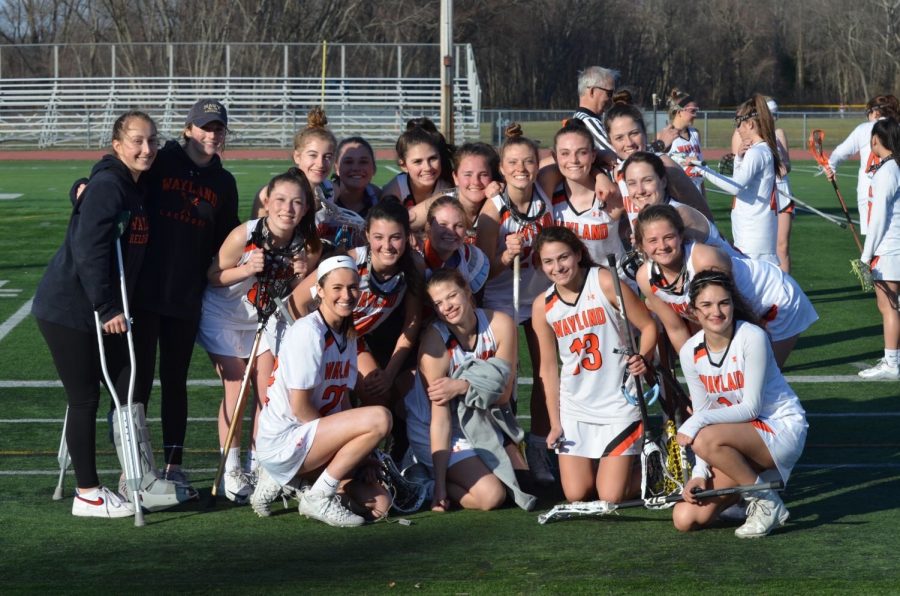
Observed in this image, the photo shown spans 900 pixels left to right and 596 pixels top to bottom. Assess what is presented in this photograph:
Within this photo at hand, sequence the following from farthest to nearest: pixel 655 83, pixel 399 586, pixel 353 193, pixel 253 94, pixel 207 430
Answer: pixel 655 83, pixel 253 94, pixel 207 430, pixel 353 193, pixel 399 586

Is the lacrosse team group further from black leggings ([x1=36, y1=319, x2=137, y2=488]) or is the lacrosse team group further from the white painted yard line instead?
the white painted yard line

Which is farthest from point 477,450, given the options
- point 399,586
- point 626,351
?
point 399,586

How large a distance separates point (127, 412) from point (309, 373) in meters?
0.84

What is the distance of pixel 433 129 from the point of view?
684 centimetres

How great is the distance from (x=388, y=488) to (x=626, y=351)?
128 cm

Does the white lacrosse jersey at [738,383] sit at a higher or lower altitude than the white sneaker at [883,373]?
higher

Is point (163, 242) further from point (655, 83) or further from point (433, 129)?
point (655, 83)

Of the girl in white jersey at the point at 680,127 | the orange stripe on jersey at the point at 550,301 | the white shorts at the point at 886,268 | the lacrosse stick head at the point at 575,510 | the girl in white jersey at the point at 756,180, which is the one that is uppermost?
the girl in white jersey at the point at 680,127

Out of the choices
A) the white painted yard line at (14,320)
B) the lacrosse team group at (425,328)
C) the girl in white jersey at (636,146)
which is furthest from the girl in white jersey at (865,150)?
the white painted yard line at (14,320)

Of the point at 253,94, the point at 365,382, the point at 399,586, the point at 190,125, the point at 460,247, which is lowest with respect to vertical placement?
the point at 399,586

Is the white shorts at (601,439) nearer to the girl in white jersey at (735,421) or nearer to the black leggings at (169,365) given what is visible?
the girl in white jersey at (735,421)

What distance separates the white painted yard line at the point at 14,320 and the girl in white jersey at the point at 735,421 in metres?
6.42

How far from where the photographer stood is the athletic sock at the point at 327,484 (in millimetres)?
5355

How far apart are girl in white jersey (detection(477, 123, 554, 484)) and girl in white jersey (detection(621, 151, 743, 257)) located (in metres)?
0.50
